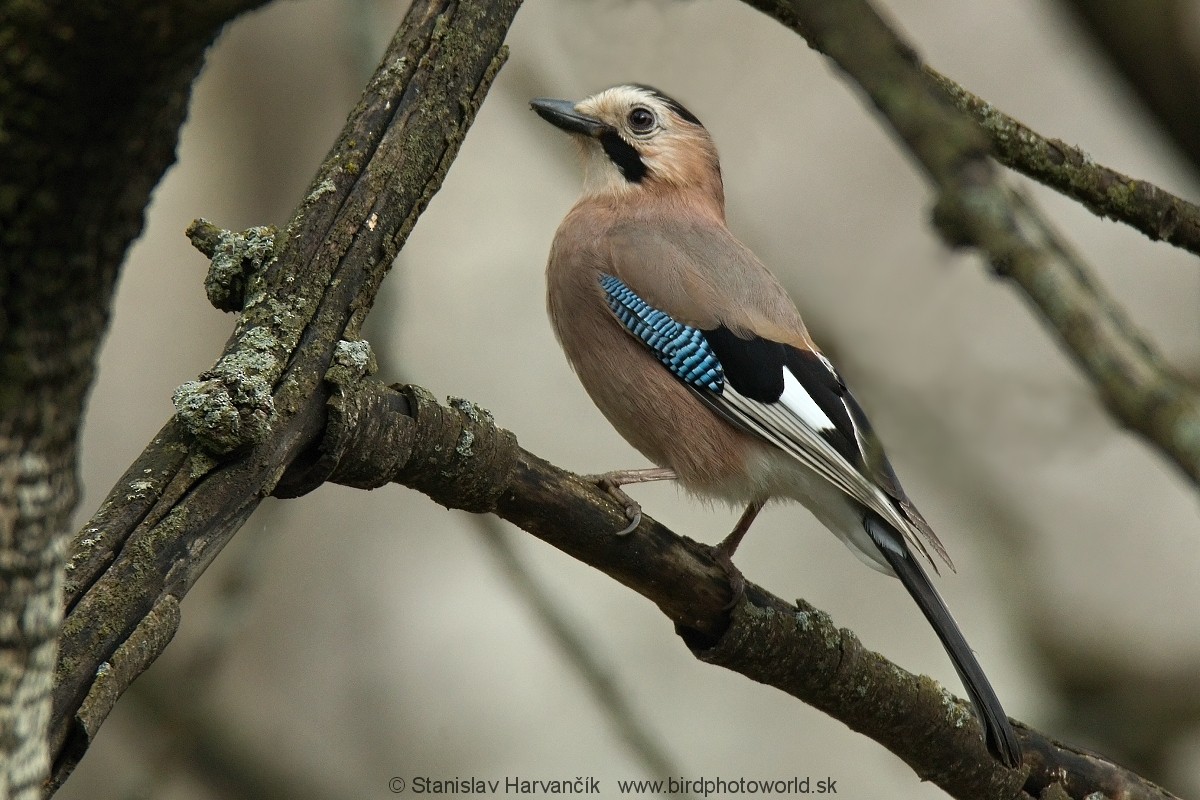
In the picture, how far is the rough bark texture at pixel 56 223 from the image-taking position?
1.31 metres

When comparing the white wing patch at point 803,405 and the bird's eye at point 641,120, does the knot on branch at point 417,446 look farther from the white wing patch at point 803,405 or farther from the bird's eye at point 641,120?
the bird's eye at point 641,120

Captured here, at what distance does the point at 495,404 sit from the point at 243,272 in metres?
4.36

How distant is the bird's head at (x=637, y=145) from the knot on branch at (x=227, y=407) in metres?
3.03

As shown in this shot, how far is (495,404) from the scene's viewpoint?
7.45 metres

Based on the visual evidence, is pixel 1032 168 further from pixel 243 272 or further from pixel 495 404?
pixel 495 404

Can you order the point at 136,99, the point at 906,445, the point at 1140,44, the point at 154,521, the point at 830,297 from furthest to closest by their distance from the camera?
the point at 830,297 → the point at 906,445 → the point at 1140,44 → the point at 154,521 → the point at 136,99

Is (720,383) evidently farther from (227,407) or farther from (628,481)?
(227,407)

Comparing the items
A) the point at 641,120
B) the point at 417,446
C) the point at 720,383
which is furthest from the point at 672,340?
the point at 417,446

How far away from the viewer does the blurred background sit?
6785mm

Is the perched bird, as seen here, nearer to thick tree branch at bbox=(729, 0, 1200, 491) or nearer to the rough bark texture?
the rough bark texture

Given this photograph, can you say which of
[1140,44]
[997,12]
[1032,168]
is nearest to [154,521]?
[1032,168]

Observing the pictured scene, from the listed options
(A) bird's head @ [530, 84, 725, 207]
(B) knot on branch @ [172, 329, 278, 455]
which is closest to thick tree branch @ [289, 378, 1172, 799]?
(B) knot on branch @ [172, 329, 278, 455]

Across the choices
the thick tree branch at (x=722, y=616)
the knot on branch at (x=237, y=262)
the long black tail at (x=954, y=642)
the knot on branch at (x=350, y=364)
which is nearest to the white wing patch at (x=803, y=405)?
the long black tail at (x=954, y=642)

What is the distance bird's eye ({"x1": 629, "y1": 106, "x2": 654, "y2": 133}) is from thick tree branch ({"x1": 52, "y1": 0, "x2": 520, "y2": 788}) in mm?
2053
